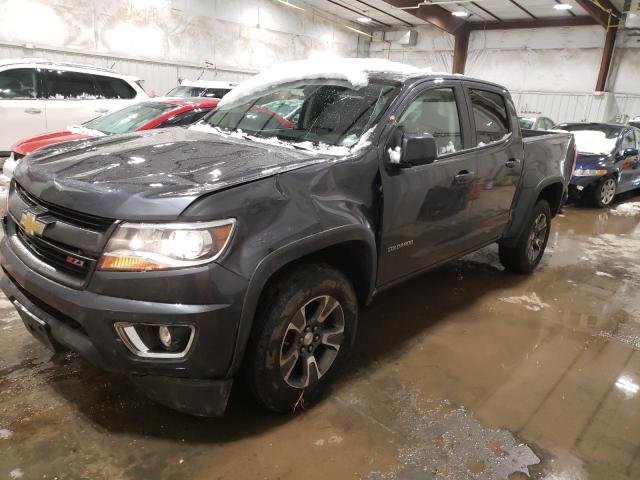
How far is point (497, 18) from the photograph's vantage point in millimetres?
17625

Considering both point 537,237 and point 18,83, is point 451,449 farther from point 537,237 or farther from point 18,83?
point 18,83

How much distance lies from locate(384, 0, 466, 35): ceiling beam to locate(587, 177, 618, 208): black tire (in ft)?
34.0

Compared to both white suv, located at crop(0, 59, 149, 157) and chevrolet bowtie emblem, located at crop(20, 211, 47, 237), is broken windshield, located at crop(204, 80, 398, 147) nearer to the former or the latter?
chevrolet bowtie emblem, located at crop(20, 211, 47, 237)

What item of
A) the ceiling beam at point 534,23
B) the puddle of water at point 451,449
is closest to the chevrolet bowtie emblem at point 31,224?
the puddle of water at point 451,449

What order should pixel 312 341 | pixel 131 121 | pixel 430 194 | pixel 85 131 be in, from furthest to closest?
1. pixel 131 121
2. pixel 85 131
3. pixel 430 194
4. pixel 312 341

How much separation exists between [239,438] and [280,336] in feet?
1.79

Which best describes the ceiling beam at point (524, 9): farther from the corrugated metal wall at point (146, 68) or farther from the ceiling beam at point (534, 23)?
the corrugated metal wall at point (146, 68)

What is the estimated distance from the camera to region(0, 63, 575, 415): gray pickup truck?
186 centimetres

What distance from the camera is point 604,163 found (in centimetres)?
806

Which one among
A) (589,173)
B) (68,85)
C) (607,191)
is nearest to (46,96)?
(68,85)

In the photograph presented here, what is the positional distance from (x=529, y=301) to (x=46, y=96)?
323 inches

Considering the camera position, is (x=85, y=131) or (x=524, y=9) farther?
(x=524, y=9)

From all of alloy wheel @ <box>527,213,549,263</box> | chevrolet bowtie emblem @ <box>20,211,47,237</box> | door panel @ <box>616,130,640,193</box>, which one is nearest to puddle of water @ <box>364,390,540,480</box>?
chevrolet bowtie emblem @ <box>20,211,47,237</box>

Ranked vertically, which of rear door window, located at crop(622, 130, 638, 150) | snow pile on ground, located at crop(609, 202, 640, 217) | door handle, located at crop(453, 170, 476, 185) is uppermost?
rear door window, located at crop(622, 130, 638, 150)
